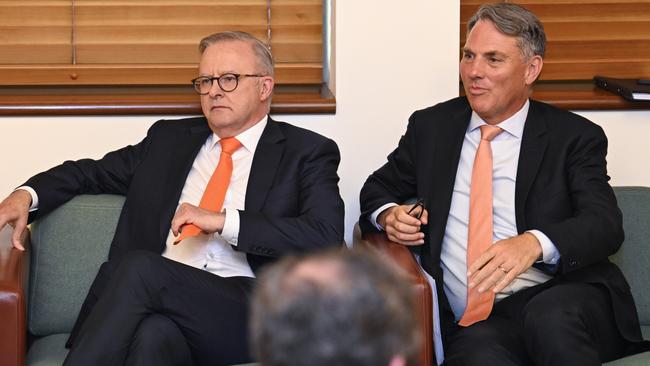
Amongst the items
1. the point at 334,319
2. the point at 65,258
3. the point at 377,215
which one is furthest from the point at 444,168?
the point at 334,319

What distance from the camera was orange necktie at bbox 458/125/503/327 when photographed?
3.06 m

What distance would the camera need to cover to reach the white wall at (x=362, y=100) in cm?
365

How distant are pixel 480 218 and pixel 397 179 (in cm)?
34

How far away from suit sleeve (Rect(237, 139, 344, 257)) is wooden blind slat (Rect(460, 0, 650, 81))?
3.65ft

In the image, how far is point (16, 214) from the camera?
3145 millimetres

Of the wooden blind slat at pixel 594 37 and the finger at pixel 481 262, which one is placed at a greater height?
the wooden blind slat at pixel 594 37

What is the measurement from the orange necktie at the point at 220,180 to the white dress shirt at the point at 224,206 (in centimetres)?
2

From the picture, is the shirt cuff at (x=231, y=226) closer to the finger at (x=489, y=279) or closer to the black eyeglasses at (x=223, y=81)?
the black eyeglasses at (x=223, y=81)

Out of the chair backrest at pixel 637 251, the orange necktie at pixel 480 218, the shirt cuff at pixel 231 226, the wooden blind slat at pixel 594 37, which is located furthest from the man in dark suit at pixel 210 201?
the wooden blind slat at pixel 594 37

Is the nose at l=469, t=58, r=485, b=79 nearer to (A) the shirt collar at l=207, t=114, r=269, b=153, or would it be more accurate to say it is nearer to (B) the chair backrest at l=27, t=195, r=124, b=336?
(A) the shirt collar at l=207, t=114, r=269, b=153

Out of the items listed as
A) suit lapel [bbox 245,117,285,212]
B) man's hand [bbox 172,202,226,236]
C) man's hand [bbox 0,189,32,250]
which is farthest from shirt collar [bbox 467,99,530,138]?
man's hand [bbox 0,189,32,250]

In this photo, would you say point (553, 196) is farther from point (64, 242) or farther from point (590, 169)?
point (64, 242)

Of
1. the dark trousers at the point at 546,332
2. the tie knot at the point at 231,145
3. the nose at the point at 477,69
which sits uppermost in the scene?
the nose at the point at 477,69

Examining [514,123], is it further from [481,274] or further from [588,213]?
[481,274]
